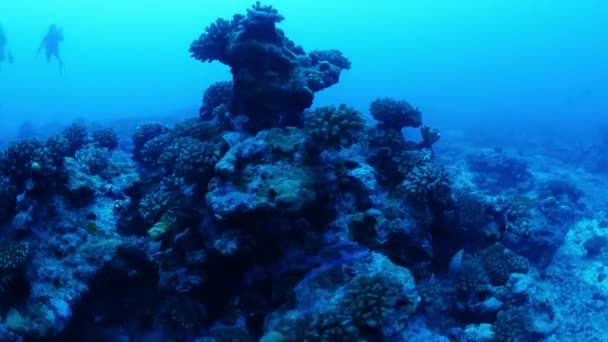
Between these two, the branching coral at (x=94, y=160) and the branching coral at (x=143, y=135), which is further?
the branching coral at (x=143, y=135)

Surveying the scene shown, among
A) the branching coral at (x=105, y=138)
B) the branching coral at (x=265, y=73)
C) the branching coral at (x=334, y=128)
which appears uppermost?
the branching coral at (x=265, y=73)

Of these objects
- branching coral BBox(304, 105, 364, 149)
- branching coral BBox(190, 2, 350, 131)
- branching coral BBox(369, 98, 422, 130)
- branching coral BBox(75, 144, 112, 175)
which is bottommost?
branching coral BBox(75, 144, 112, 175)

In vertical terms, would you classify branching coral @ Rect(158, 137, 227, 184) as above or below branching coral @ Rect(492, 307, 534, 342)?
above

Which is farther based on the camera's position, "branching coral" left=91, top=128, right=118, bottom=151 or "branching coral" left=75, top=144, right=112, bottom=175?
"branching coral" left=91, top=128, right=118, bottom=151

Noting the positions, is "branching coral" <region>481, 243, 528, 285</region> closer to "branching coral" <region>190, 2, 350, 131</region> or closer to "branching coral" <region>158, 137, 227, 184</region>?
"branching coral" <region>190, 2, 350, 131</region>

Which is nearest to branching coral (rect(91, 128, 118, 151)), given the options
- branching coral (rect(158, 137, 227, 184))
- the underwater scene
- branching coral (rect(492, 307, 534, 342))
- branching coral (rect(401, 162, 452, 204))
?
the underwater scene

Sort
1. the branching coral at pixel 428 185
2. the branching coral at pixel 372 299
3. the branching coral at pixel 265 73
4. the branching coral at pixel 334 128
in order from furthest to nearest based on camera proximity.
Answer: the branching coral at pixel 265 73 → the branching coral at pixel 428 185 → the branching coral at pixel 334 128 → the branching coral at pixel 372 299

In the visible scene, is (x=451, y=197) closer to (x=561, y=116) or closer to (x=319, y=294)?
(x=319, y=294)

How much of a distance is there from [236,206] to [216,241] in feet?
2.00

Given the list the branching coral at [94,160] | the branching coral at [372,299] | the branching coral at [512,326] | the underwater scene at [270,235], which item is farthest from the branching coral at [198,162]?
the branching coral at [512,326]

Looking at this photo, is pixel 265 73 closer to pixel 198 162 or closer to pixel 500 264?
pixel 198 162

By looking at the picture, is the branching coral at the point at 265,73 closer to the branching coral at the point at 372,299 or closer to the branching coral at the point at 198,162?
the branching coral at the point at 198,162

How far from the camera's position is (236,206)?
542 cm

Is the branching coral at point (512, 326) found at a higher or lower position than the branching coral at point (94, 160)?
lower
